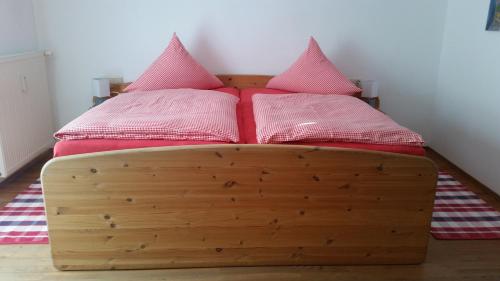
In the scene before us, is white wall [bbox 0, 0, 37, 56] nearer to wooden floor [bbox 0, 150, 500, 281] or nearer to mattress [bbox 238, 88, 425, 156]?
wooden floor [bbox 0, 150, 500, 281]

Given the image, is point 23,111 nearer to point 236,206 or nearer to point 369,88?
point 236,206

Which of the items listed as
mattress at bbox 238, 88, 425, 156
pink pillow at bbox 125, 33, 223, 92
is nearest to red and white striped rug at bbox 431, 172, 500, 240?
mattress at bbox 238, 88, 425, 156

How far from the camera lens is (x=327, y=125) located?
1925mm

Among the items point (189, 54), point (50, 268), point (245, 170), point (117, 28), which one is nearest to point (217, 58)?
point (189, 54)

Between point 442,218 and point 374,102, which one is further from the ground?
point 374,102

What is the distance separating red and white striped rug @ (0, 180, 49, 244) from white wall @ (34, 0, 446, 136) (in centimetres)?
111

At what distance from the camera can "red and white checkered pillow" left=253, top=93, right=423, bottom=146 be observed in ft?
6.07

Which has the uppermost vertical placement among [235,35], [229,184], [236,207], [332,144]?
[235,35]

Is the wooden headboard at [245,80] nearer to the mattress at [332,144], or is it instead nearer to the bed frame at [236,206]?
the mattress at [332,144]

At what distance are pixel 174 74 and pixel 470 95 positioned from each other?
2.29 m

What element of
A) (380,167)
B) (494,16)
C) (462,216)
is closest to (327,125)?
(380,167)

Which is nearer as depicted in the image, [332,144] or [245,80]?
[332,144]

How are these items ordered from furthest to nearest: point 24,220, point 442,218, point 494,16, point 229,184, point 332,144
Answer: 1. point 494,16
2. point 442,218
3. point 24,220
4. point 332,144
5. point 229,184

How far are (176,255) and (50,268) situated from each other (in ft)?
2.03
